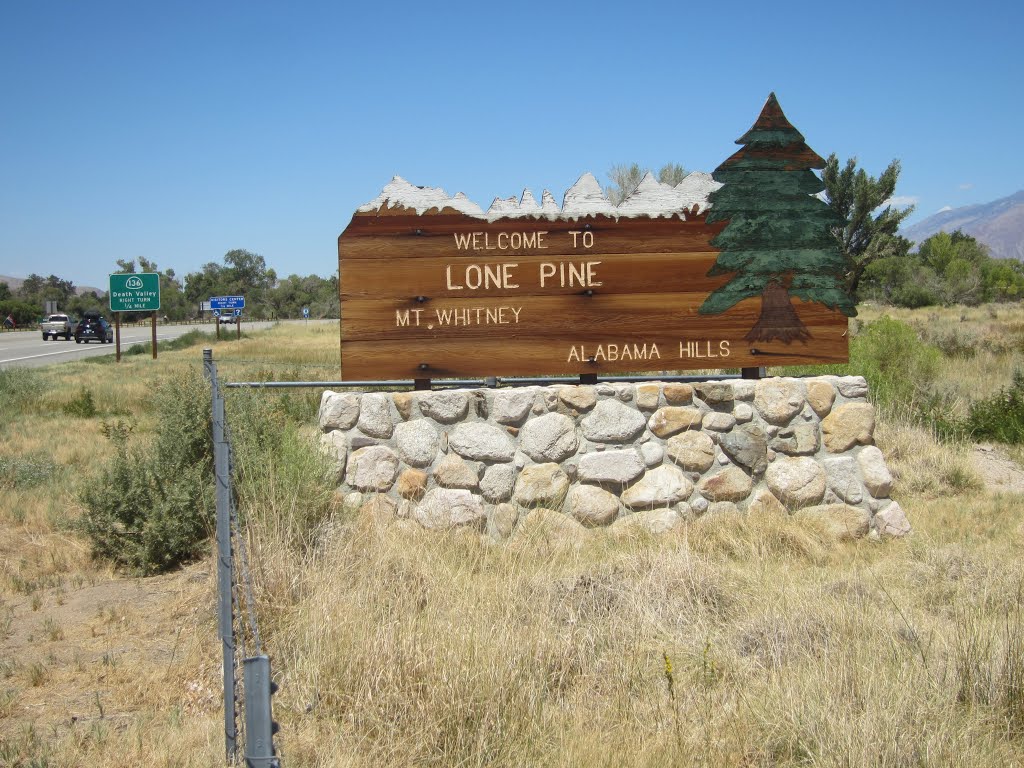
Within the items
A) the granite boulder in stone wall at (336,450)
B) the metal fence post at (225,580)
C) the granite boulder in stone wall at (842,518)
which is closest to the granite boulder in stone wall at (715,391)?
the granite boulder in stone wall at (842,518)

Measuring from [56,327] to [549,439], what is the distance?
5022 centimetres

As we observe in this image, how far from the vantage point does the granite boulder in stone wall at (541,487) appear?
247 inches

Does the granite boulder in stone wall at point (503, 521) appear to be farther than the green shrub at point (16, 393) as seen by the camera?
No

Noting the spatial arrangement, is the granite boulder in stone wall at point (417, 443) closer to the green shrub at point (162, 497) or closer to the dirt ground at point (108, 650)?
the green shrub at point (162, 497)

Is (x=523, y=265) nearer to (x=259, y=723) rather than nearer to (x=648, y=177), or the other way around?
(x=648, y=177)

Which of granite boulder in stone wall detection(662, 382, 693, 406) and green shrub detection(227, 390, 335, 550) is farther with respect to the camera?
granite boulder in stone wall detection(662, 382, 693, 406)

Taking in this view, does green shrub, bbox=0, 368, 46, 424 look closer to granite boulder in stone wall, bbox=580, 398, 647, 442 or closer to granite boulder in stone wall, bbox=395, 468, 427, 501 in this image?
granite boulder in stone wall, bbox=395, 468, 427, 501

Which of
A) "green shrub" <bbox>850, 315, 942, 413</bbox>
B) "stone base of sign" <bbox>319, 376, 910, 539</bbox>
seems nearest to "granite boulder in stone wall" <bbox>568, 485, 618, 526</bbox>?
"stone base of sign" <bbox>319, 376, 910, 539</bbox>

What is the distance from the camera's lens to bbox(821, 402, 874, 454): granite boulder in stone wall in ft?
21.6

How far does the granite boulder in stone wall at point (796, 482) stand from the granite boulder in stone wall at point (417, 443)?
2477 mm

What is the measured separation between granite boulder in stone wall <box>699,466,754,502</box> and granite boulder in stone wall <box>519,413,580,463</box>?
1.01 meters

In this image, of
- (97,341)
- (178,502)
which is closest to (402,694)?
(178,502)

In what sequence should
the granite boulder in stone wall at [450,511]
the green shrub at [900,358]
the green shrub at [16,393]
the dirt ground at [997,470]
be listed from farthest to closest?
1. the green shrub at [16,393]
2. the green shrub at [900,358]
3. the dirt ground at [997,470]
4. the granite boulder in stone wall at [450,511]

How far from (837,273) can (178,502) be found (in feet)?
Result: 16.9
